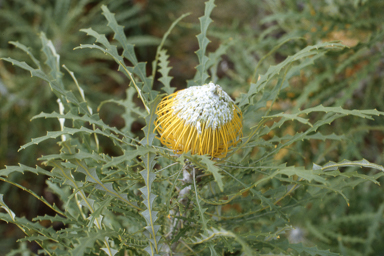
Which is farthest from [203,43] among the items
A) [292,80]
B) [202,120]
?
[292,80]

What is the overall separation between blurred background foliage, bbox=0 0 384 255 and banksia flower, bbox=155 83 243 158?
0.26 metres

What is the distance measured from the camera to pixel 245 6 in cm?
299

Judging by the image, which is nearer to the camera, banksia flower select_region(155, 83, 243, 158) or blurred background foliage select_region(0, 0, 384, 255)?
banksia flower select_region(155, 83, 243, 158)

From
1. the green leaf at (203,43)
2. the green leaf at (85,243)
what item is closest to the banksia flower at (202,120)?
the green leaf at (203,43)

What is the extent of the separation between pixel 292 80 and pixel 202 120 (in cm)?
135

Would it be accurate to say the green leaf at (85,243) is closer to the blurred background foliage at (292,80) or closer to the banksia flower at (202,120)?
the banksia flower at (202,120)

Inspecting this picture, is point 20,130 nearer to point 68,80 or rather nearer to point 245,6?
point 68,80

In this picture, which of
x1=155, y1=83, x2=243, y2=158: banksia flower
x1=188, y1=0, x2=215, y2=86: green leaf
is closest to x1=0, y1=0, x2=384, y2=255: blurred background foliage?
x1=188, y1=0, x2=215, y2=86: green leaf

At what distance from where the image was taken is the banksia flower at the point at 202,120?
1.93 ft

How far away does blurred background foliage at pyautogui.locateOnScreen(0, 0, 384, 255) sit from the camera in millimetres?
1213

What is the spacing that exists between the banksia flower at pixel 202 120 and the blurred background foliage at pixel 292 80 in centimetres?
26

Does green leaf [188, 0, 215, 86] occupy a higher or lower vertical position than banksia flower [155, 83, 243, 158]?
higher

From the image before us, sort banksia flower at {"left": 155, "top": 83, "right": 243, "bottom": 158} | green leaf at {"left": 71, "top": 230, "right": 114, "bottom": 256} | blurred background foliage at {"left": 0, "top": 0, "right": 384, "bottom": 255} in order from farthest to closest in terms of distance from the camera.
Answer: blurred background foliage at {"left": 0, "top": 0, "right": 384, "bottom": 255} < banksia flower at {"left": 155, "top": 83, "right": 243, "bottom": 158} < green leaf at {"left": 71, "top": 230, "right": 114, "bottom": 256}

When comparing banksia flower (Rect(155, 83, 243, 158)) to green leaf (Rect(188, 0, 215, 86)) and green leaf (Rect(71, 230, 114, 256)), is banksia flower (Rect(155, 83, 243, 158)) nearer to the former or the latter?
green leaf (Rect(188, 0, 215, 86))
